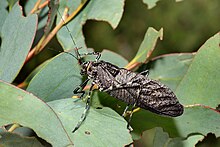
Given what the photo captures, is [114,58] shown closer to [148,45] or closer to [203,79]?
[148,45]

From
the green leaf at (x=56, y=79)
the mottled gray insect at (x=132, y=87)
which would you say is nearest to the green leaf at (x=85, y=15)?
the mottled gray insect at (x=132, y=87)

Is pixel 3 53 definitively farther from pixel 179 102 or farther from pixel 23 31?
pixel 179 102

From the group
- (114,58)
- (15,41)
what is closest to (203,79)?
(114,58)

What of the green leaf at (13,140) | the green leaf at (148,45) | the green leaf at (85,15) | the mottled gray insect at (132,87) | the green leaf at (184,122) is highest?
the green leaf at (85,15)

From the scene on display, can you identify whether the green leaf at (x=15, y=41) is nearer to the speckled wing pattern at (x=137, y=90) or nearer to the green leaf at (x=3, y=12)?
the green leaf at (x=3, y=12)

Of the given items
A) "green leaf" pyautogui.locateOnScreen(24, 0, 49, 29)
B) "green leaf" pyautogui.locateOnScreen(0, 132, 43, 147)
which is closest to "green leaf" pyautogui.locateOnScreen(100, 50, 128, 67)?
"green leaf" pyautogui.locateOnScreen(24, 0, 49, 29)

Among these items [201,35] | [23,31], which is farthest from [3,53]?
[201,35]
